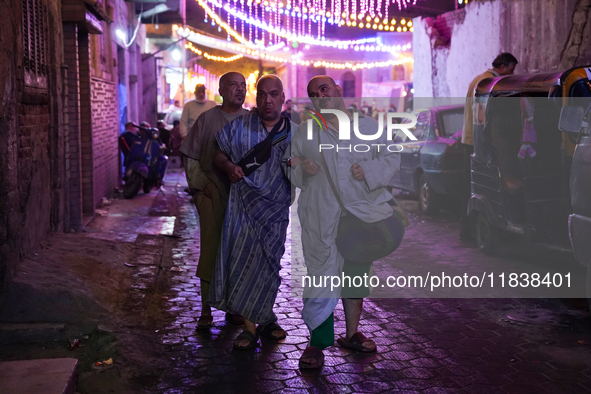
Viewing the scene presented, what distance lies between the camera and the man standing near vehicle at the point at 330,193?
4488 millimetres

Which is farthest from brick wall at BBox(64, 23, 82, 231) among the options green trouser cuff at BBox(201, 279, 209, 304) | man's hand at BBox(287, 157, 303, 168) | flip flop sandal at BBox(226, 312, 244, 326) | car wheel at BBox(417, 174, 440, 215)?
car wheel at BBox(417, 174, 440, 215)

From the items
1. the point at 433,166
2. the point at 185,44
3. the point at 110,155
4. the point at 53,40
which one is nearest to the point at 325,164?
the point at 53,40

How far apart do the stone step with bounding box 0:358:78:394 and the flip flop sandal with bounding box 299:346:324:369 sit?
1380 mm

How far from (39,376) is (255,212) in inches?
69.5

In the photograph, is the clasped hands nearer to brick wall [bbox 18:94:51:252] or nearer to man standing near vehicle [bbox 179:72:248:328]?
man standing near vehicle [bbox 179:72:248:328]

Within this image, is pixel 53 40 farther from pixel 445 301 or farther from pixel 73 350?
pixel 445 301

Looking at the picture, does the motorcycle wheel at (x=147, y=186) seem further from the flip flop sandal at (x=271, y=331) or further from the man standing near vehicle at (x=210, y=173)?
the flip flop sandal at (x=271, y=331)

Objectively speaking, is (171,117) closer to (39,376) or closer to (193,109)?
(193,109)

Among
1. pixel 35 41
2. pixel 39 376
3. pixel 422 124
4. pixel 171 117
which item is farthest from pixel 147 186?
pixel 171 117

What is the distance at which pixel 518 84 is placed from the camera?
23.5 feet

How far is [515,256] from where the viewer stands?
7.83 m

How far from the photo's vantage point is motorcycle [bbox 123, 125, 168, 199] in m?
12.9

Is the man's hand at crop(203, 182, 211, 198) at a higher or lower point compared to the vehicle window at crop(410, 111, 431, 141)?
lower

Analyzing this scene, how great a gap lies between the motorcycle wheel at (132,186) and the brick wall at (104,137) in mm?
332
